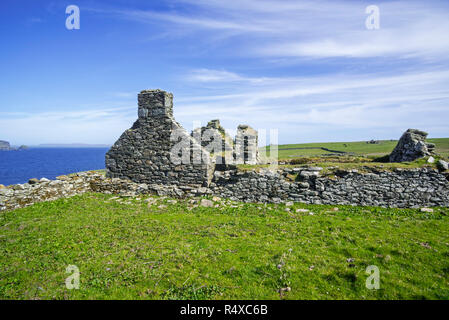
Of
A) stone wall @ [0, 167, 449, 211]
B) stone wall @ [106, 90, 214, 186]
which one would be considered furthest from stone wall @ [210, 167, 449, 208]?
stone wall @ [106, 90, 214, 186]

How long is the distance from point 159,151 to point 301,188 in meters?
10.6

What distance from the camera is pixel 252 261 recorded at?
802cm

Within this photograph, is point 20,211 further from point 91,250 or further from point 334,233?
point 334,233

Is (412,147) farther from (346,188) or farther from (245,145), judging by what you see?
(245,145)

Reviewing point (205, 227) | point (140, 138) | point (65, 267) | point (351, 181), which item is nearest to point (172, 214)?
point (205, 227)

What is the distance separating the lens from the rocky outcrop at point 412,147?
16173 mm

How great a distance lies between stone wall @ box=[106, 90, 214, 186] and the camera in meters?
16.8

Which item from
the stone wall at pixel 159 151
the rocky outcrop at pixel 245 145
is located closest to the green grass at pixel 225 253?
the stone wall at pixel 159 151

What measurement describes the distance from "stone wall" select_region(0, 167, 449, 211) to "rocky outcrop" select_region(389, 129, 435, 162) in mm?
3199

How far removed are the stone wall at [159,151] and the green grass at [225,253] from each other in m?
3.98

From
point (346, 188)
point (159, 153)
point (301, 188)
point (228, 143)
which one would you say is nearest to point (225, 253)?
point (301, 188)

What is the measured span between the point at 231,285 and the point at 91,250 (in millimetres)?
5835

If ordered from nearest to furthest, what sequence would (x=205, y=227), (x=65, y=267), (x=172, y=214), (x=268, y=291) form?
(x=268, y=291) < (x=65, y=267) < (x=205, y=227) < (x=172, y=214)

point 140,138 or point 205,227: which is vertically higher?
point 140,138
